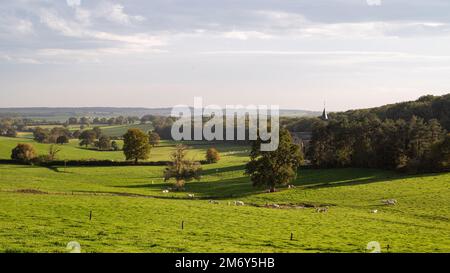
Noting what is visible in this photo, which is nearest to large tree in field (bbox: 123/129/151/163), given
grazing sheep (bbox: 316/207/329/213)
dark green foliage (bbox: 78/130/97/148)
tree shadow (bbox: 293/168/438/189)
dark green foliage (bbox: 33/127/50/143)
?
tree shadow (bbox: 293/168/438/189)

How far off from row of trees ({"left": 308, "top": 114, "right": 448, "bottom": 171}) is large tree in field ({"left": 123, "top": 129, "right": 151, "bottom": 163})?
124ft

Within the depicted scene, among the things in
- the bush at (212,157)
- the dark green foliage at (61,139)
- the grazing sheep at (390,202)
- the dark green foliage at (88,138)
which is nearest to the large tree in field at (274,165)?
the grazing sheep at (390,202)

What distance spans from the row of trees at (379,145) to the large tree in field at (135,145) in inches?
1493

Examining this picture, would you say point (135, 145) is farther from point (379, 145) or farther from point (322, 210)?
point (322, 210)

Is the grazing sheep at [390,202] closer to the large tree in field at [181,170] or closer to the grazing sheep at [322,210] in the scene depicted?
the grazing sheep at [322,210]

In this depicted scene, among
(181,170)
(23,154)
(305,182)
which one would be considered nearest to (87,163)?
(23,154)

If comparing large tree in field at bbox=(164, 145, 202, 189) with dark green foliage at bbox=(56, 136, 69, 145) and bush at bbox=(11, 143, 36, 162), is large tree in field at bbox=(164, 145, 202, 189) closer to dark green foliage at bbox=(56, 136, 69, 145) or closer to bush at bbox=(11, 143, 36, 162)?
bush at bbox=(11, 143, 36, 162)

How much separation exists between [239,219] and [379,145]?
54.9m

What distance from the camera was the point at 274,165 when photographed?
6650cm

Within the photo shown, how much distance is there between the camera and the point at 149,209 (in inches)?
1614

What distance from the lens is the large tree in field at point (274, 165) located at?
6569 centimetres

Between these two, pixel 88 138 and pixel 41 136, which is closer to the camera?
pixel 88 138

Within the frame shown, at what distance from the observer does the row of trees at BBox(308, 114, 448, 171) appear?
76.7 metres
